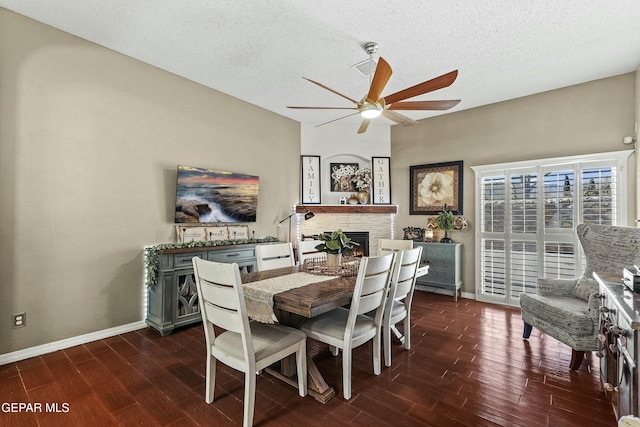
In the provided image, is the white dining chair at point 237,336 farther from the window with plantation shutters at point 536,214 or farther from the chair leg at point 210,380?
the window with plantation shutters at point 536,214

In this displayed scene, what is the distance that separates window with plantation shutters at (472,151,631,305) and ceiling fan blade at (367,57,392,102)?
283 centimetres

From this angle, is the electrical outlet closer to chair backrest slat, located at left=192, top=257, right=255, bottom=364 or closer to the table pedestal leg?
chair backrest slat, located at left=192, top=257, right=255, bottom=364

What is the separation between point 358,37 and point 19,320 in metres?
4.01

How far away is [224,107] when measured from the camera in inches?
170

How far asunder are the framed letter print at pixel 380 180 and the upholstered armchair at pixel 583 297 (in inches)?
115

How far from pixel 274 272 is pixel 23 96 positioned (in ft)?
8.95

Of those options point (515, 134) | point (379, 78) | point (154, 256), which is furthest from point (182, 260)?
point (515, 134)

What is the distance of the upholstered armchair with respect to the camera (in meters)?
2.40

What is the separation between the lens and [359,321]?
2365 millimetres

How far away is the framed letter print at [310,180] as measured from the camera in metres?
5.52

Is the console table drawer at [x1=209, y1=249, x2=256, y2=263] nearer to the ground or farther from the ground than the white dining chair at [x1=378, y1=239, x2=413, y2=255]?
nearer to the ground

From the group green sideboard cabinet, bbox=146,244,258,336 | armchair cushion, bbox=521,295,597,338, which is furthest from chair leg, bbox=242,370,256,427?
armchair cushion, bbox=521,295,597,338

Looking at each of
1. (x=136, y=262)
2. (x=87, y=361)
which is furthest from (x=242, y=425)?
(x=136, y=262)

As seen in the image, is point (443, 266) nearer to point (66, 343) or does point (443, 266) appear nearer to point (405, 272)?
point (405, 272)
